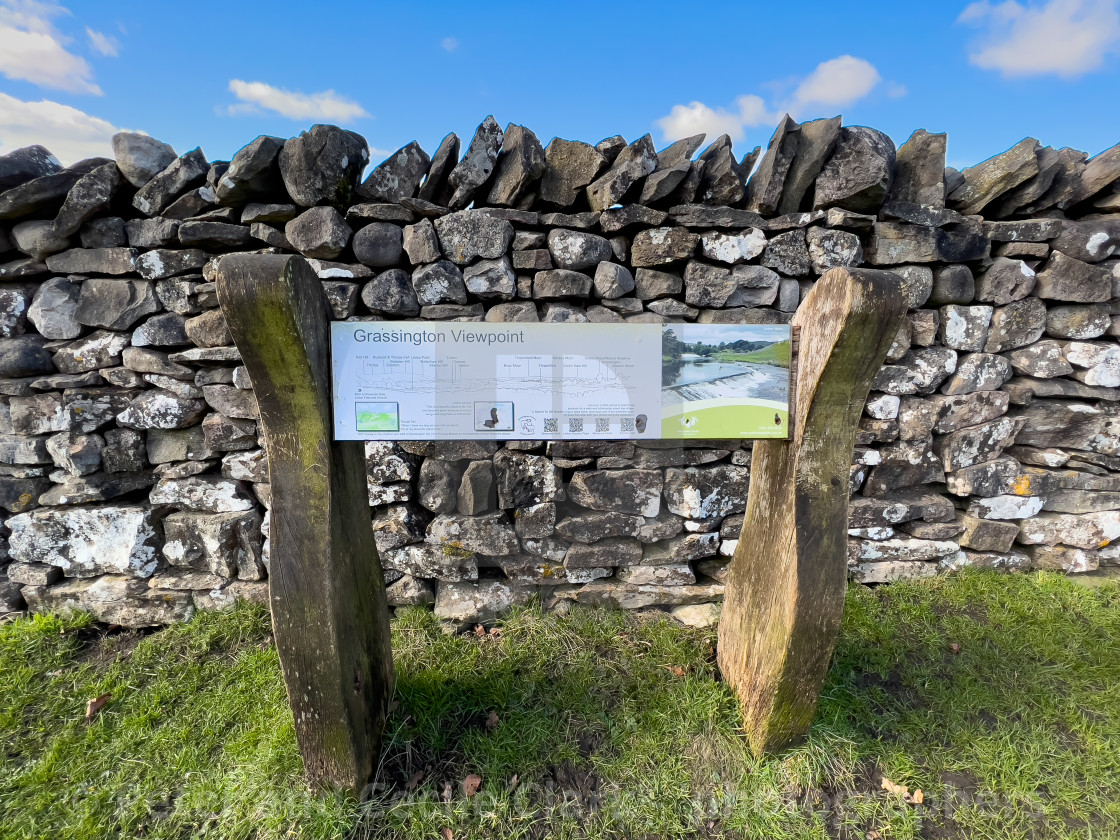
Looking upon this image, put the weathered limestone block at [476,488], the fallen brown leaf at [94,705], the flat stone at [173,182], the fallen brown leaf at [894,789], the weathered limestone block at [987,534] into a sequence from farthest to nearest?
1. the weathered limestone block at [987,534]
2. the weathered limestone block at [476,488]
3. the flat stone at [173,182]
4. the fallen brown leaf at [94,705]
5. the fallen brown leaf at [894,789]

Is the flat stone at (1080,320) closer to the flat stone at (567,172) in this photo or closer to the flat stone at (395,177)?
the flat stone at (567,172)

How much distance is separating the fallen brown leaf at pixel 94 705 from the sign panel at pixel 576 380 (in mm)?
2205

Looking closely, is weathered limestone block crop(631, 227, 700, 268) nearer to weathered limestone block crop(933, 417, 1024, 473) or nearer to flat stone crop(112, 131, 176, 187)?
weathered limestone block crop(933, 417, 1024, 473)

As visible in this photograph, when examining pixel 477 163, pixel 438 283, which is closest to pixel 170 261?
pixel 438 283

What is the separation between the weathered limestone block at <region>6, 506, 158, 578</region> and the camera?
2967mm

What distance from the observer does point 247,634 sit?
2883 millimetres

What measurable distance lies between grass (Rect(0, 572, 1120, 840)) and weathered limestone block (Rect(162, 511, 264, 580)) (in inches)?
10.4

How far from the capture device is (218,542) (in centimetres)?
297

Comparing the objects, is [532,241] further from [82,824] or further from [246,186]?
[82,824]

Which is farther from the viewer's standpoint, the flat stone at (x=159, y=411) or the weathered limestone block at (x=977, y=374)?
the weathered limestone block at (x=977, y=374)

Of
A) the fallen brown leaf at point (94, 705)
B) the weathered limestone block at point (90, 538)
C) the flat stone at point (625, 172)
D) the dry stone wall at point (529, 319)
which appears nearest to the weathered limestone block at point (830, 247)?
the dry stone wall at point (529, 319)

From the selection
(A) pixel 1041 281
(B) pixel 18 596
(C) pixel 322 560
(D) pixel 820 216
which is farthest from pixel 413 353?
(A) pixel 1041 281

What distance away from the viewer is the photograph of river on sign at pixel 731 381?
1.92m

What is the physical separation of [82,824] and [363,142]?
329 centimetres
